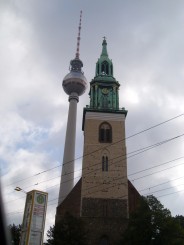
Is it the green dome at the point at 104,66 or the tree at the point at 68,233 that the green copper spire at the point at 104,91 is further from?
the tree at the point at 68,233

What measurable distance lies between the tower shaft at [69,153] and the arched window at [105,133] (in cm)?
1658

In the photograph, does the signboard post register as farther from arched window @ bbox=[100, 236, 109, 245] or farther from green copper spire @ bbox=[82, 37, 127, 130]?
green copper spire @ bbox=[82, 37, 127, 130]

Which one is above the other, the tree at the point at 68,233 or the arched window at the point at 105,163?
the arched window at the point at 105,163

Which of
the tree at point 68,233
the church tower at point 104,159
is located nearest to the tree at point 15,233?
the tree at point 68,233

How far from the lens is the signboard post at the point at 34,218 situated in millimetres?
24953

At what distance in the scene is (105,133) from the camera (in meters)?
49.2

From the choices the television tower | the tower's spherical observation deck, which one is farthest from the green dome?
the tower's spherical observation deck

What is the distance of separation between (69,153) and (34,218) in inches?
1931

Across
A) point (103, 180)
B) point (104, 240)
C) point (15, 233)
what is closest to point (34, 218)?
point (104, 240)

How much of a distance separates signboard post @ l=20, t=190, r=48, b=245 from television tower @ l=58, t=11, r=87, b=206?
37.5 m

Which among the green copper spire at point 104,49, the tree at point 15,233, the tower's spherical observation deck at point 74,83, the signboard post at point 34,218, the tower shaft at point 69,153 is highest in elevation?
the tower's spherical observation deck at point 74,83

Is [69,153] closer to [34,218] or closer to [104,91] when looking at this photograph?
[104,91]

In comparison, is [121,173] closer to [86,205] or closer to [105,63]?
[86,205]

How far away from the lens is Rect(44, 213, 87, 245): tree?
3494 cm
